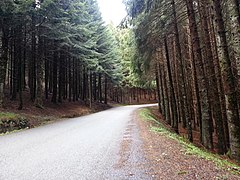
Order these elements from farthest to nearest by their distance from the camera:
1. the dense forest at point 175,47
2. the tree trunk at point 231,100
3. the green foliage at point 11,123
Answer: the green foliage at point 11,123 → the dense forest at point 175,47 → the tree trunk at point 231,100

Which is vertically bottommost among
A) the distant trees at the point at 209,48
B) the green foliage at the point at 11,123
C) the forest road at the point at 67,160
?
the forest road at the point at 67,160

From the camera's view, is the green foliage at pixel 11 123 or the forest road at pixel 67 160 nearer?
the forest road at pixel 67 160

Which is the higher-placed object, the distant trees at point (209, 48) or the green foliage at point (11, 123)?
the distant trees at point (209, 48)

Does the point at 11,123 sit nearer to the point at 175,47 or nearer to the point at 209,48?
the point at 209,48

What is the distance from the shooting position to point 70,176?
444cm

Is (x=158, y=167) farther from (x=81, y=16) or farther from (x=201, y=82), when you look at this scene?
(x=81, y=16)

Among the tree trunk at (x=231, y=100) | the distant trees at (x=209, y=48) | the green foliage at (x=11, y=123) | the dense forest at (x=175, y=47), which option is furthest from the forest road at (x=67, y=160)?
the green foliage at (x=11, y=123)

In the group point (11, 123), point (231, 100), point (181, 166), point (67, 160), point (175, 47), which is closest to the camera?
point (181, 166)

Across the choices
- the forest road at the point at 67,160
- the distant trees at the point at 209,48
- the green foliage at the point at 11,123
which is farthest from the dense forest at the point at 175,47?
the forest road at the point at 67,160

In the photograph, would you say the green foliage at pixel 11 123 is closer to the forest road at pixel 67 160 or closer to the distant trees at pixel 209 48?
the forest road at pixel 67 160

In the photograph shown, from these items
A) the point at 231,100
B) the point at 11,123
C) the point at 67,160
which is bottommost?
the point at 67,160

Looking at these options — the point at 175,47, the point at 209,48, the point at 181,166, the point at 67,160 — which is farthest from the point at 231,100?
the point at 175,47

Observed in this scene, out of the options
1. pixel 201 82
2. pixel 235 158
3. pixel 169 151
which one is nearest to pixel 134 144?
pixel 169 151

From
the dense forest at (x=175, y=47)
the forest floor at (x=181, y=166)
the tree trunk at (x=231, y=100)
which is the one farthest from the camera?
the dense forest at (x=175, y=47)
